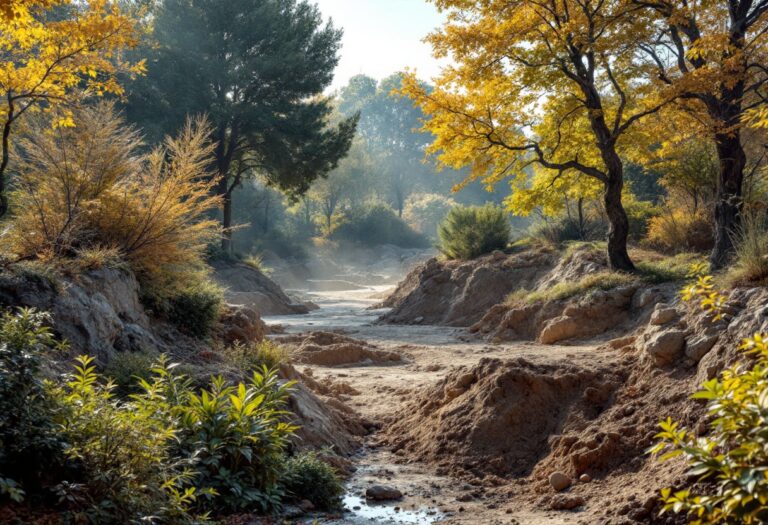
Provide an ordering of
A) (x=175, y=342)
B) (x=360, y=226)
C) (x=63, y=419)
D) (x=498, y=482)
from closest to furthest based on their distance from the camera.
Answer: (x=63, y=419)
(x=498, y=482)
(x=175, y=342)
(x=360, y=226)

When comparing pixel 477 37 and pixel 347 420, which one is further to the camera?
pixel 477 37

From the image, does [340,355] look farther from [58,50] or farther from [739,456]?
[739,456]

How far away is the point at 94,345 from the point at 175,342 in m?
1.75

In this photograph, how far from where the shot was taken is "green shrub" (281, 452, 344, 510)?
17.4 feet

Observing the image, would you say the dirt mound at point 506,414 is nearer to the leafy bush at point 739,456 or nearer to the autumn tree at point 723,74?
the leafy bush at point 739,456

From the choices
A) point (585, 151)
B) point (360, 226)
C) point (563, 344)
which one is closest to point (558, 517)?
point (563, 344)

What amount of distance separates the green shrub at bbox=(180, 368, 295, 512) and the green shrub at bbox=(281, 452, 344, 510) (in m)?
0.16

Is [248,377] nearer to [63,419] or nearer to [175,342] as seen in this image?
[175,342]

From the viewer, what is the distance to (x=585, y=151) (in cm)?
1605

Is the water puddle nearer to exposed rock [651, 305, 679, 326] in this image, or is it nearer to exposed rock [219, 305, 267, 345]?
exposed rock [651, 305, 679, 326]

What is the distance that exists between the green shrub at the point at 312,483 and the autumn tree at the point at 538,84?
9529 millimetres

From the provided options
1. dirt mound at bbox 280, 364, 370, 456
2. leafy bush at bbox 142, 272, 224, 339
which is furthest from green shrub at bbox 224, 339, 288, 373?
leafy bush at bbox 142, 272, 224, 339

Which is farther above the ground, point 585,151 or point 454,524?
point 585,151

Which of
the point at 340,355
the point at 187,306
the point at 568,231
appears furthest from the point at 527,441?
the point at 568,231
